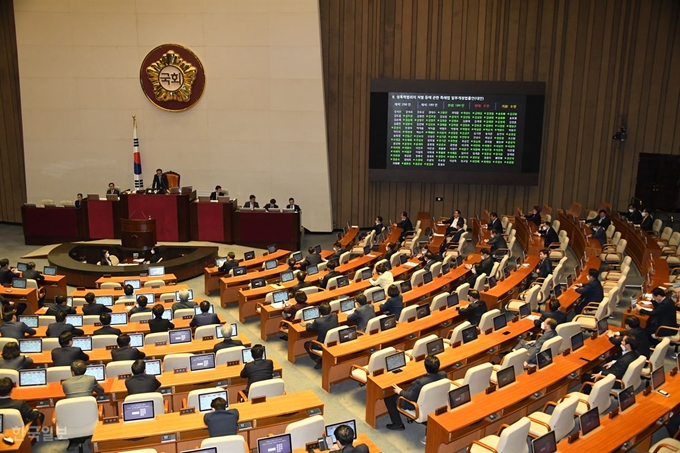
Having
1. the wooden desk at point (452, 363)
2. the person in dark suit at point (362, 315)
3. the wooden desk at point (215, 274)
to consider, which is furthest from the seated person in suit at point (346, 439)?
the wooden desk at point (215, 274)

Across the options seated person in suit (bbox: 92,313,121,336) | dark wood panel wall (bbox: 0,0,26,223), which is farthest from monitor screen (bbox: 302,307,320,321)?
dark wood panel wall (bbox: 0,0,26,223)

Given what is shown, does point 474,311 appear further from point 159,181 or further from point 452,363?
point 159,181

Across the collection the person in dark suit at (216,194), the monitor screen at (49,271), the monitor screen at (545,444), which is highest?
the person in dark suit at (216,194)

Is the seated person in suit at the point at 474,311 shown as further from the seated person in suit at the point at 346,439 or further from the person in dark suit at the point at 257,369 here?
the seated person in suit at the point at 346,439

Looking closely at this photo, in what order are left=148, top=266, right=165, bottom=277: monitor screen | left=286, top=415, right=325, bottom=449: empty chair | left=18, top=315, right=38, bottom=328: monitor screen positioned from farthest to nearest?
left=148, top=266, right=165, bottom=277: monitor screen, left=18, top=315, right=38, bottom=328: monitor screen, left=286, top=415, right=325, bottom=449: empty chair

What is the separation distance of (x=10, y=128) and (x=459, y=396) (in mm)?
18425

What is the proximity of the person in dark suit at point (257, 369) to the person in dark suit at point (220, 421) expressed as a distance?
47.3 inches

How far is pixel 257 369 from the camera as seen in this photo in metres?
7.11

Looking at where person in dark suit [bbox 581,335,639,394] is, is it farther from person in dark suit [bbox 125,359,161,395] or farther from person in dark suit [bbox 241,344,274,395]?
person in dark suit [bbox 125,359,161,395]

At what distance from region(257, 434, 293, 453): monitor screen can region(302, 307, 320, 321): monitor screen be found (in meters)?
4.00

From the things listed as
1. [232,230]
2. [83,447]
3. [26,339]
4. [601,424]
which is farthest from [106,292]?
[601,424]

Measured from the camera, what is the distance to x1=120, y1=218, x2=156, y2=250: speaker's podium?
48.4 feet

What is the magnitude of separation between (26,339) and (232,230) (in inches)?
346

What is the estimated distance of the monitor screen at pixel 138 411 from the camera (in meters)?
6.07
